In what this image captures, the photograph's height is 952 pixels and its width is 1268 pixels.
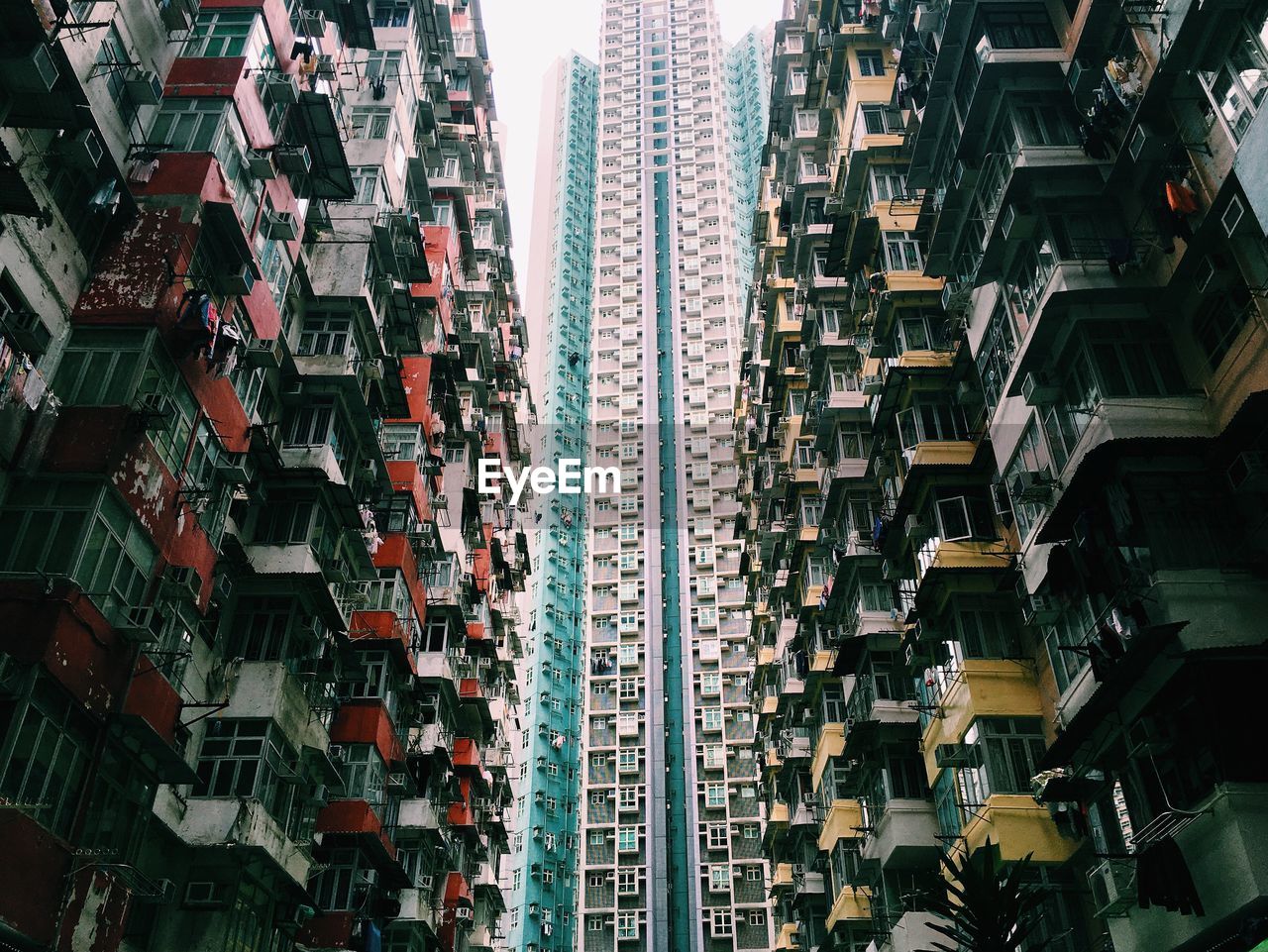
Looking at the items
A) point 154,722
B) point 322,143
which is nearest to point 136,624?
point 154,722

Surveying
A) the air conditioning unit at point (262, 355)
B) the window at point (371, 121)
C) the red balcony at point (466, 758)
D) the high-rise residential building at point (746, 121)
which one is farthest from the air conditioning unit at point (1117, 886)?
the high-rise residential building at point (746, 121)

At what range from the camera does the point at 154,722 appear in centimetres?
1780

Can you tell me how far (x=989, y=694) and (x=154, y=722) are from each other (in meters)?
17.2

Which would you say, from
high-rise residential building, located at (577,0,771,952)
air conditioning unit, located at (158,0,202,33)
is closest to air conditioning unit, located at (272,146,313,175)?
air conditioning unit, located at (158,0,202,33)

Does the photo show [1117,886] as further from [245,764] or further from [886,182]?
[886,182]

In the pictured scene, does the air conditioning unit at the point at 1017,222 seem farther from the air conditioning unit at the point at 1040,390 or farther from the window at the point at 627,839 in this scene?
the window at the point at 627,839

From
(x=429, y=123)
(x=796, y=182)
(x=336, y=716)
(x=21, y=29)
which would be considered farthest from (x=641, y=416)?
(x=21, y=29)

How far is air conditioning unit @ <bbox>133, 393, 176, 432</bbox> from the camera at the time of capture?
18.0m

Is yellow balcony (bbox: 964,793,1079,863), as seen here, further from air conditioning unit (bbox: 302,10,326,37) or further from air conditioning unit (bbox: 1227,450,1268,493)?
air conditioning unit (bbox: 302,10,326,37)

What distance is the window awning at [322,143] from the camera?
25.5m

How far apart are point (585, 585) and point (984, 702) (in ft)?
191

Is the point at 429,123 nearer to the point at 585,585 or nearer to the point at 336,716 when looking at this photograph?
the point at 336,716

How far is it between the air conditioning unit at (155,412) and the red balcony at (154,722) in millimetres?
4148

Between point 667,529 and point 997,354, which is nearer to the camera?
point 997,354
